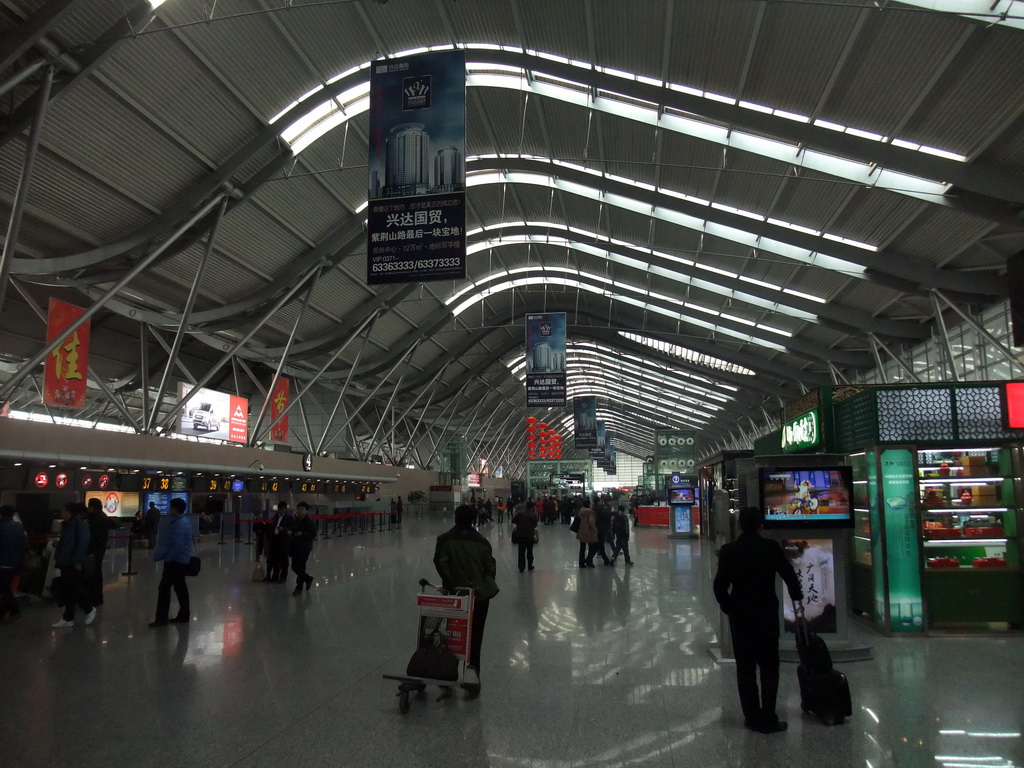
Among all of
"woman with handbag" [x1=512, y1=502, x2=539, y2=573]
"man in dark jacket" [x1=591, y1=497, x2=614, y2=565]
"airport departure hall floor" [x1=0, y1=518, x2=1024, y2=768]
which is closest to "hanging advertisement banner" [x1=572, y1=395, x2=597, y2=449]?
"man in dark jacket" [x1=591, y1=497, x2=614, y2=565]

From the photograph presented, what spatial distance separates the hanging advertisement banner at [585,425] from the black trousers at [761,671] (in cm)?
3911

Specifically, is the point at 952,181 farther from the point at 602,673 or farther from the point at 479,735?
the point at 479,735

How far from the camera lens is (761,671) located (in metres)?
4.93

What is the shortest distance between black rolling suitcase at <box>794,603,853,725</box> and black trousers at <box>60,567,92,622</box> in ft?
27.9

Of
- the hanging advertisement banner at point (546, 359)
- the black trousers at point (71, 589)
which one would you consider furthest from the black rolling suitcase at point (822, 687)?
the hanging advertisement banner at point (546, 359)

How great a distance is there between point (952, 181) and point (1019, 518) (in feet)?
27.7

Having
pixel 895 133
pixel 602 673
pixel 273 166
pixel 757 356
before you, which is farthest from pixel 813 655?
pixel 757 356

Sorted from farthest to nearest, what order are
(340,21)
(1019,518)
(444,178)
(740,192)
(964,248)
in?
1. (740,192)
2. (964,248)
3. (340,21)
4. (444,178)
5. (1019,518)

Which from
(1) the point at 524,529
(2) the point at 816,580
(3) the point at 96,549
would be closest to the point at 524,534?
(1) the point at 524,529

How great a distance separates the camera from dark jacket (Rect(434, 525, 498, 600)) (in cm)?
595

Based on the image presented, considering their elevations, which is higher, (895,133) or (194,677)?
(895,133)

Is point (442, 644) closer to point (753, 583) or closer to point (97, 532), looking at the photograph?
point (753, 583)

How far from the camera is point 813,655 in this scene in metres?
5.10

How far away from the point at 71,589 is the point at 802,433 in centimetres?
1069
